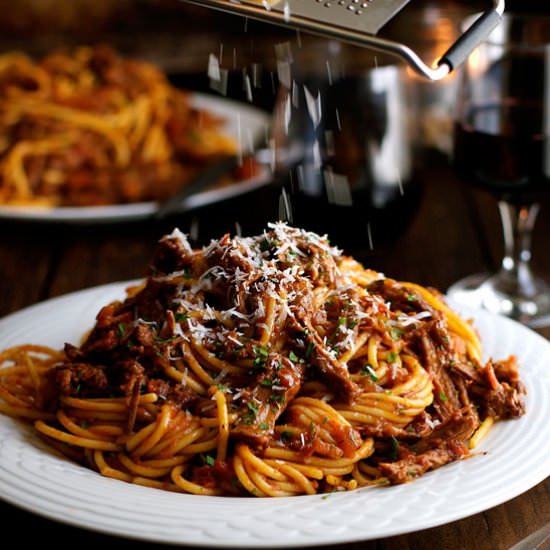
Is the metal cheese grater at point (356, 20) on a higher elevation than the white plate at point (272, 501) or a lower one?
higher

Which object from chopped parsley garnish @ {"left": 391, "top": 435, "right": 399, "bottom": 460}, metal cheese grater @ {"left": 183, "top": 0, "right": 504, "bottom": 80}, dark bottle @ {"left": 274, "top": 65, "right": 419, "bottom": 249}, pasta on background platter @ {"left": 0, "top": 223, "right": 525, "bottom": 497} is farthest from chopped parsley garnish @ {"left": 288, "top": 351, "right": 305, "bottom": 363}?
dark bottle @ {"left": 274, "top": 65, "right": 419, "bottom": 249}

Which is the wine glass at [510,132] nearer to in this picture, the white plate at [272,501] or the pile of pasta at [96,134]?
the white plate at [272,501]

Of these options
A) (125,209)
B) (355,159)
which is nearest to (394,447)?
(355,159)

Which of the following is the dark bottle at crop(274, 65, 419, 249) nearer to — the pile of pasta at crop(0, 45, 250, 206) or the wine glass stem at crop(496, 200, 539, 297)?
the wine glass stem at crop(496, 200, 539, 297)

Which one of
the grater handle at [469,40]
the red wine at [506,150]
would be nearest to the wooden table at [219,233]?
the red wine at [506,150]

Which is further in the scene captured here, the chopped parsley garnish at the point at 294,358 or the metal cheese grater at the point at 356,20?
the chopped parsley garnish at the point at 294,358

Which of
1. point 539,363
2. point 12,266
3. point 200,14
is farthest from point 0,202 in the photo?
point 200,14

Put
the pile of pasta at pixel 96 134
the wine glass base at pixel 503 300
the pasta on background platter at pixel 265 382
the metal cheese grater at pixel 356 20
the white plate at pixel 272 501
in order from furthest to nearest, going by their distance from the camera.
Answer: the pile of pasta at pixel 96 134, the wine glass base at pixel 503 300, the pasta on background platter at pixel 265 382, the metal cheese grater at pixel 356 20, the white plate at pixel 272 501
